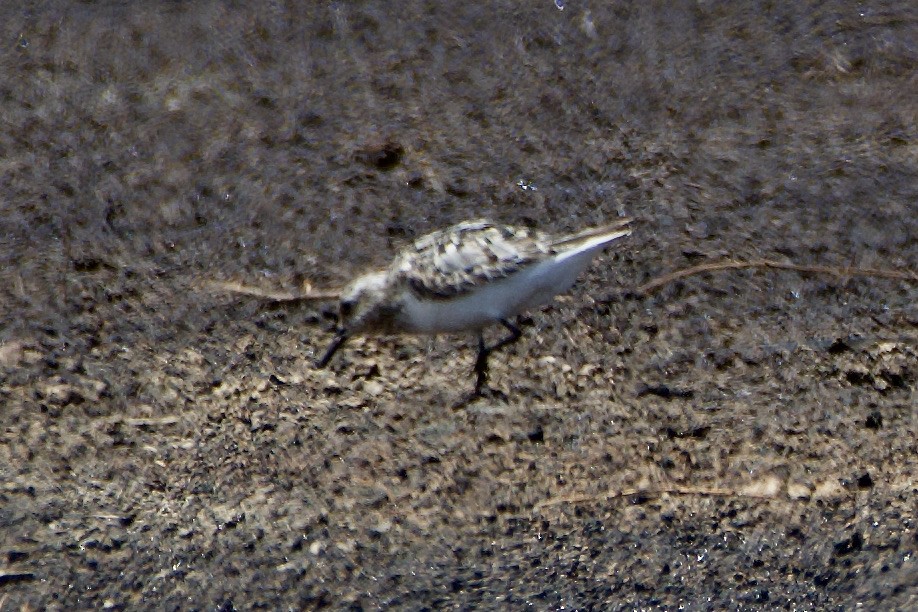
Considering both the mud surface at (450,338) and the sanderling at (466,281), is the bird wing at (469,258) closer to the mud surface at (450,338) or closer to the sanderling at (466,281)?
the sanderling at (466,281)

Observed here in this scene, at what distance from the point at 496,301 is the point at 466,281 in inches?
4.6

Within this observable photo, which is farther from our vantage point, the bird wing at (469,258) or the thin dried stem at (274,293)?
the thin dried stem at (274,293)

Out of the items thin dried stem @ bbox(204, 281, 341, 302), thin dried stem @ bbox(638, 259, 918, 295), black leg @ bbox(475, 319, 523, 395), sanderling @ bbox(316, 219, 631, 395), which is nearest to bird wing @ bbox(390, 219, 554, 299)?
sanderling @ bbox(316, 219, 631, 395)

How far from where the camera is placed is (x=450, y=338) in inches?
127

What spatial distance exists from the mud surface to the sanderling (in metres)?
0.23

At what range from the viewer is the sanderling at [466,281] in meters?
2.76

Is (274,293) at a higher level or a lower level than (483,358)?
higher

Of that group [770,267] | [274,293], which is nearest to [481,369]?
[274,293]

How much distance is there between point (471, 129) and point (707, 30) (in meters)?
0.94

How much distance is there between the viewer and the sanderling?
2.76m

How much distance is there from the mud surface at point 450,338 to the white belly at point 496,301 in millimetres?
263

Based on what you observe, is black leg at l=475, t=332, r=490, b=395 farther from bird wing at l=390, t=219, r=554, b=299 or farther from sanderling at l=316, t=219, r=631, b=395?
bird wing at l=390, t=219, r=554, b=299

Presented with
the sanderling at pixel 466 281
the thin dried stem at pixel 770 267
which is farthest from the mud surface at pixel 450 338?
the sanderling at pixel 466 281

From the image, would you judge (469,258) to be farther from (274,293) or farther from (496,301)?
(274,293)
